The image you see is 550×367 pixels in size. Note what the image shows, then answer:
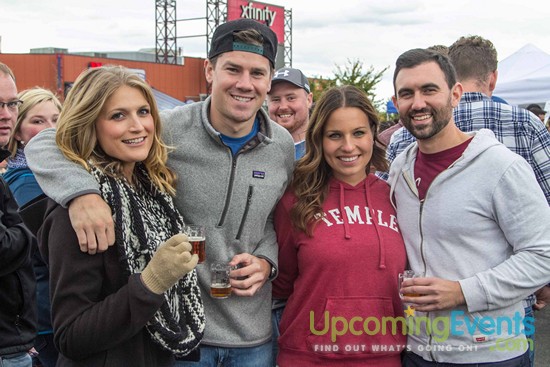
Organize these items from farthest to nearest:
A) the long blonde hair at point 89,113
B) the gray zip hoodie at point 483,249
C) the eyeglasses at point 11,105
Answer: the eyeglasses at point 11,105
the gray zip hoodie at point 483,249
the long blonde hair at point 89,113

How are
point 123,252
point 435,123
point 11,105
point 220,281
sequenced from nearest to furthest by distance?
1. point 123,252
2. point 220,281
3. point 435,123
4. point 11,105

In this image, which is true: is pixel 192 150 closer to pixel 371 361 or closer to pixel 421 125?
pixel 421 125

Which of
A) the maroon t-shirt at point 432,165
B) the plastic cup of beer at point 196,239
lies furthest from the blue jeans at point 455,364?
the plastic cup of beer at point 196,239

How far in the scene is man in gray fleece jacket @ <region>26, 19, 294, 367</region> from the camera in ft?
9.82

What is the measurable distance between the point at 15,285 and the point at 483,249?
256cm

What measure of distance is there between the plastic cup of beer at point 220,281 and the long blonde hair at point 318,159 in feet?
1.62

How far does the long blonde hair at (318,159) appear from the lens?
317 centimetres

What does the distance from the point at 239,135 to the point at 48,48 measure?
4141cm

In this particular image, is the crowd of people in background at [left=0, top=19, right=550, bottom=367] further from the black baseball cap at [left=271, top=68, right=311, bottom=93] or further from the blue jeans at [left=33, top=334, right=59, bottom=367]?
the black baseball cap at [left=271, top=68, right=311, bottom=93]

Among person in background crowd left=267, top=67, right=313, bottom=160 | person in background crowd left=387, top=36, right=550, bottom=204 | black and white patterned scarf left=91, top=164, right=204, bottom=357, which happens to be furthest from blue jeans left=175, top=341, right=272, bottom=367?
person in background crowd left=267, top=67, right=313, bottom=160

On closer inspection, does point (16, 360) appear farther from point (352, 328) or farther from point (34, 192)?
point (352, 328)

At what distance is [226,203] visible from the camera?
119 inches

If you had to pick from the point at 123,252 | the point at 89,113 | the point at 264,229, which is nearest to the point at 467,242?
the point at 264,229

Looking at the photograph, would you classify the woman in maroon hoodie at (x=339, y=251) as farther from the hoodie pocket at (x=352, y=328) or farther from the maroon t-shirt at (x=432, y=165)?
the maroon t-shirt at (x=432, y=165)
